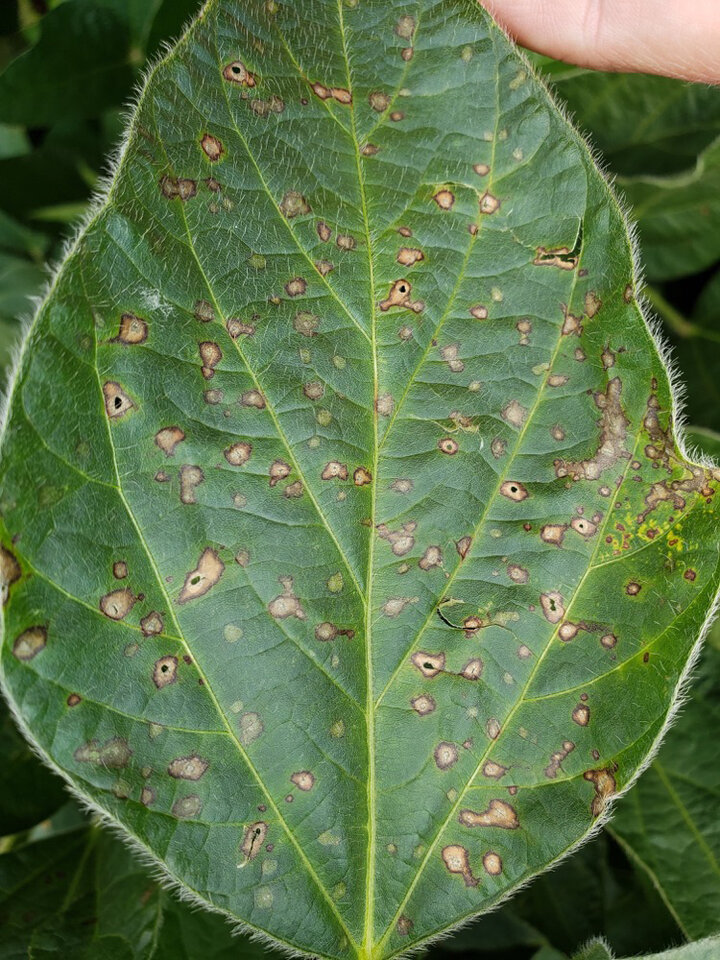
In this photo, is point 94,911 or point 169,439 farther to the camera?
point 94,911

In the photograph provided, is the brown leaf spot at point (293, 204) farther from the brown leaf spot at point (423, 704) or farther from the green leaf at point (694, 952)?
→ the green leaf at point (694, 952)

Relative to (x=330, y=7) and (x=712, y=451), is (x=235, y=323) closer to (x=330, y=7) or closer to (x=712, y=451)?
(x=330, y=7)

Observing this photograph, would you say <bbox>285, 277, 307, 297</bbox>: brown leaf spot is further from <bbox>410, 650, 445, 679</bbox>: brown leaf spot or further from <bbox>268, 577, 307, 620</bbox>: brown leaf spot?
<bbox>410, 650, 445, 679</bbox>: brown leaf spot

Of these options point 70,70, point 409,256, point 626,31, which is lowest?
point 409,256

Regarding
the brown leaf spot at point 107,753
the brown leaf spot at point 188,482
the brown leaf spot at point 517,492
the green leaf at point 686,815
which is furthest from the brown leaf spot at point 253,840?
the green leaf at point 686,815

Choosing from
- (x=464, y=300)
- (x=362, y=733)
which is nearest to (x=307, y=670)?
(x=362, y=733)

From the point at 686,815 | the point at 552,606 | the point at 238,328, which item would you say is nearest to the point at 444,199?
the point at 238,328

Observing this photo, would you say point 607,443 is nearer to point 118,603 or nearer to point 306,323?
point 306,323
